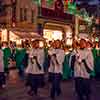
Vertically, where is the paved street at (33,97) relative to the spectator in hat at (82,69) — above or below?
below

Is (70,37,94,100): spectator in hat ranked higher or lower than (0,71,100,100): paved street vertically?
higher

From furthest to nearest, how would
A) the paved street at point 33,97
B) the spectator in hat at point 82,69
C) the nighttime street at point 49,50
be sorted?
1. the paved street at point 33,97
2. the nighttime street at point 49,50
3. the spectator in hat at point 82,69

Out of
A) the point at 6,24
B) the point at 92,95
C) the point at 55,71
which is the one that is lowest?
the point at 92,95

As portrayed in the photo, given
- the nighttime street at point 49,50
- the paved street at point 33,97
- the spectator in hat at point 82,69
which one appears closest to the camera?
the spectator in hat at point 82,69

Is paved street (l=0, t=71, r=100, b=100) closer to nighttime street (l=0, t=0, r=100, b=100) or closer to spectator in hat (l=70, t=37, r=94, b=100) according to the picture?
nighttime street (l=0, t=0, r=100, b=100)

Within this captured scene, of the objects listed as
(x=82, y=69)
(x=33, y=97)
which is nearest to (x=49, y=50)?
(x=33, y=97)

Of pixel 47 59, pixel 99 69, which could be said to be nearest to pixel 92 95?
pixel 47 59

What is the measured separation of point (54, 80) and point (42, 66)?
579 millimetres

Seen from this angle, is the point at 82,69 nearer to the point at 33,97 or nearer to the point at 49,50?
the point at 49,50

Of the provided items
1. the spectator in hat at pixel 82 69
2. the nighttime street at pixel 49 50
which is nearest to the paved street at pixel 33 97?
the nighttime street at pixel 49 50

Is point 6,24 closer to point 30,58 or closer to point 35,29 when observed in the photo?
point 35,29

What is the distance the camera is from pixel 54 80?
1155cm

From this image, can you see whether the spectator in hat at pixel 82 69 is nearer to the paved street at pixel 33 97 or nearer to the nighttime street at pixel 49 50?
the nighttime street at pixel 49 50

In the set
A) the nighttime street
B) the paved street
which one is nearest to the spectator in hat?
the nighttime street
